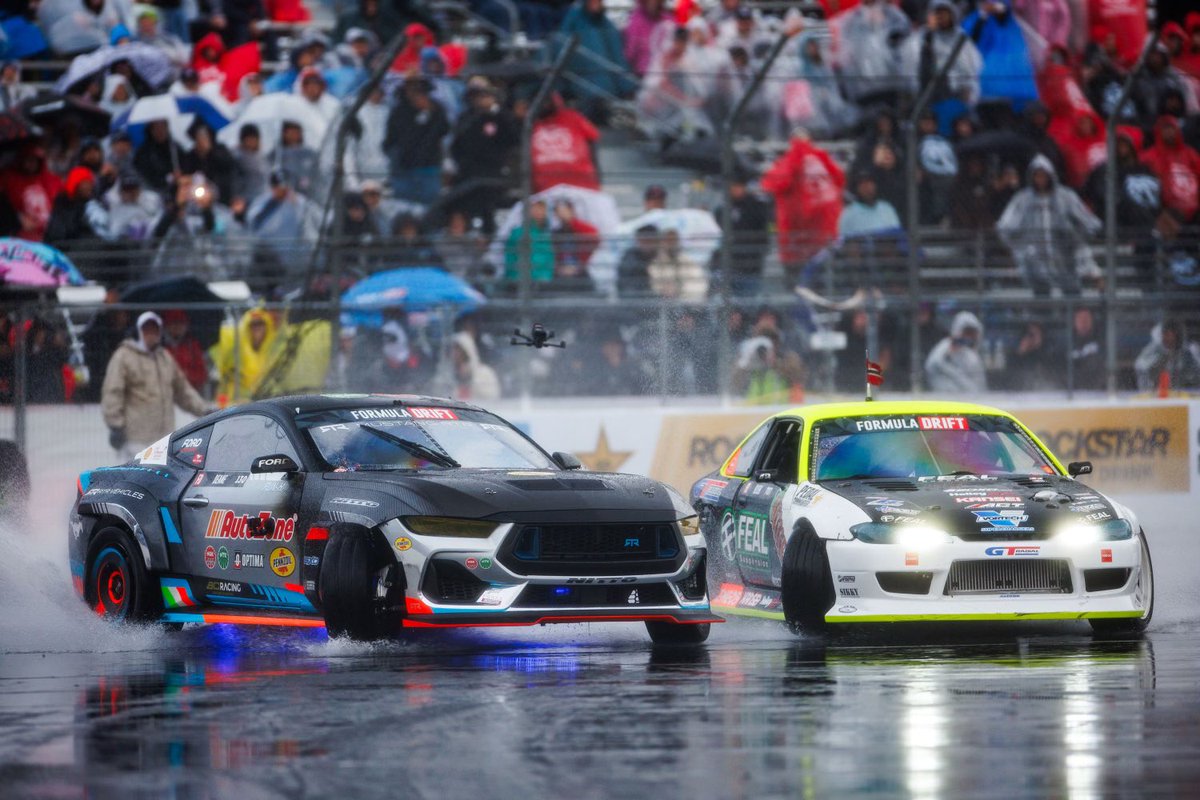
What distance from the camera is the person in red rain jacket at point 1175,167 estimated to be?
21078mm

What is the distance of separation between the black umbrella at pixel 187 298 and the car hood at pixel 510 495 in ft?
24.7

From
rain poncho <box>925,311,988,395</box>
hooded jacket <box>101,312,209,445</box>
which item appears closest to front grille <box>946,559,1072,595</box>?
rain poncho <box>925,311,988,395</box>

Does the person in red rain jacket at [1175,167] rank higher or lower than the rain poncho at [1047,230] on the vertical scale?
higher

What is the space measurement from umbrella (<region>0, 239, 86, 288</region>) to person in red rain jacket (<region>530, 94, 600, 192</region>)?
4435 millimetres

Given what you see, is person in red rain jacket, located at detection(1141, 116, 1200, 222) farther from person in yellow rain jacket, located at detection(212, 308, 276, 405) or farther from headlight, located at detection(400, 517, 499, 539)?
headlight, located at detection(400, 517, 499, 539)

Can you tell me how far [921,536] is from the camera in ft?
31.5

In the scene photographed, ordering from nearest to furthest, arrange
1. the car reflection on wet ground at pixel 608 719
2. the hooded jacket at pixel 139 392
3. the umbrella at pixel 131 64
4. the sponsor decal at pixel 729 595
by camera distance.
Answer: the car reflection on wet ground at pixel 608 719 < the sponsor decal at pixel 729 595 < the hooded jacket at pixel 139 392 < the umbrella at pixel 131 64

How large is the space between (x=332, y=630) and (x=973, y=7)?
15220 mm

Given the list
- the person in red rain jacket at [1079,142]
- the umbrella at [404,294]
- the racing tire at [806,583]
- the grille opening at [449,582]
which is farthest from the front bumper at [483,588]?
the person in red rain jacket at [1079,142]

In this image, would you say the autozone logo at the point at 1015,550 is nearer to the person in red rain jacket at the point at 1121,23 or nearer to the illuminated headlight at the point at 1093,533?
the illuminated headlight at the point at 1093,533

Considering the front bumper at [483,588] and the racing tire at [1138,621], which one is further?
the racing tire at [1138,621]

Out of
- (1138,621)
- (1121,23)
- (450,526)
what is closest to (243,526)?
(450,526)

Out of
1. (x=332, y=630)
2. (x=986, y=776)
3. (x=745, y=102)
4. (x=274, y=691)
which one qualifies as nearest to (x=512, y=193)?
(x=745, y=102)

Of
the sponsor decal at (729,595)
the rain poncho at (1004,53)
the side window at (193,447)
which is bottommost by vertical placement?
the sponsor decal at (729,595)
